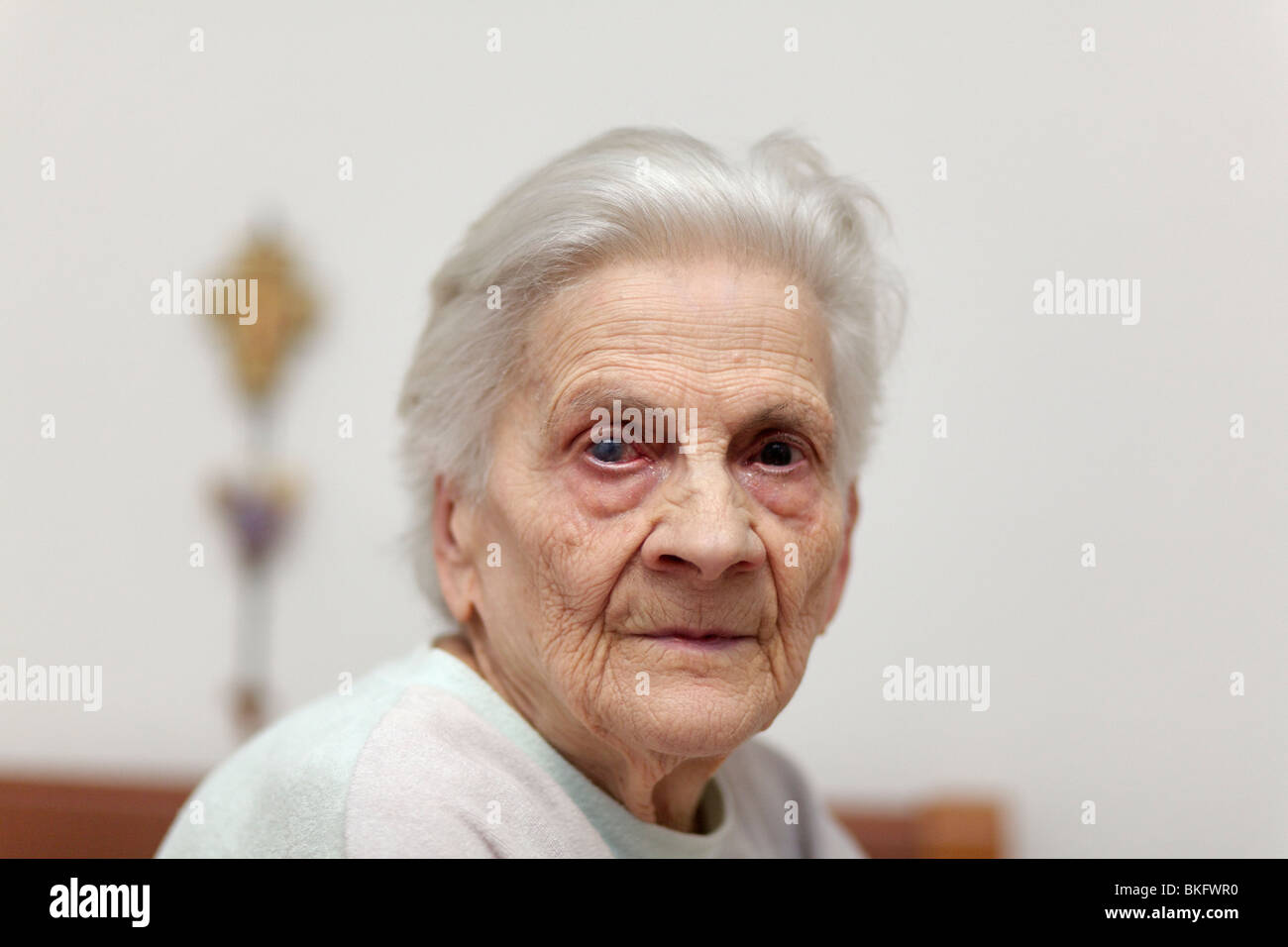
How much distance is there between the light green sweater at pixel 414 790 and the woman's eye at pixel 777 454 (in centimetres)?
39

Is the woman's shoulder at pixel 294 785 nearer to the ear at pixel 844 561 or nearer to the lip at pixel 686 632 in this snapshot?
the lip at pixel 686 632

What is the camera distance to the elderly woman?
3.50 feet

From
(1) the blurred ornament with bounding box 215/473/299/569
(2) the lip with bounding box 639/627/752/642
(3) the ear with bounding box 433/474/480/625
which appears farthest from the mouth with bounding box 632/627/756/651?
(1) the blurred ornament with bounding box 215/473/299/569

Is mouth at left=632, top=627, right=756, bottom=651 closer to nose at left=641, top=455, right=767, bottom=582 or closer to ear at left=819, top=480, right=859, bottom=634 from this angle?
nose at left=641, top=455, right=767, bottom=582

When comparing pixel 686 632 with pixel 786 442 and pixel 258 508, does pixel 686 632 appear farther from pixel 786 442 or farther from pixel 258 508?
pixel 258 508

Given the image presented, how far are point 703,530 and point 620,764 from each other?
0.31m

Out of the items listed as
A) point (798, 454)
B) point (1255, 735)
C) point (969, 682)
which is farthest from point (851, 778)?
point (798, 454)

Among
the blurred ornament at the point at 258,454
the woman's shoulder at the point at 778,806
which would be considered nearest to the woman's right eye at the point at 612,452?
the woman's shoulder at the point at 778,806

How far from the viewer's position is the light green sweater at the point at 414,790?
1070 millimetres

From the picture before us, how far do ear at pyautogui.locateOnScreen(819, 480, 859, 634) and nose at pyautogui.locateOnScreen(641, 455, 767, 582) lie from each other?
0.73 ft

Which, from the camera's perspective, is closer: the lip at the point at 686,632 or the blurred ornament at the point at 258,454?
the lip at the point at 686,632

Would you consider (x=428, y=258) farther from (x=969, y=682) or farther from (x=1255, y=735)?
(x=1255, y=735)
